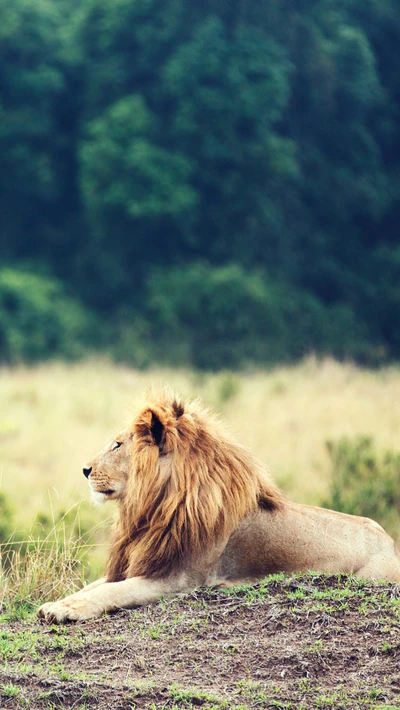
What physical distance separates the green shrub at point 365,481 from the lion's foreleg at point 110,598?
15.6ft

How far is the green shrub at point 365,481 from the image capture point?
31.4 feet

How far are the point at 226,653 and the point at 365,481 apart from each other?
670 cm

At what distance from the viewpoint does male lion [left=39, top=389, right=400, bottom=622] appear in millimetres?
4734

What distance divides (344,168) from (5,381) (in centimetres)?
1298

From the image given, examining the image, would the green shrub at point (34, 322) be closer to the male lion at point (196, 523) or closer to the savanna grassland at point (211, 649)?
the savanna grassland at point (211, 649)

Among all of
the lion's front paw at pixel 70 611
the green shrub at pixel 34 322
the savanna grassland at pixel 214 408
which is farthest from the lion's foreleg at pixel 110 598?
the green shrub at pixel 34 322

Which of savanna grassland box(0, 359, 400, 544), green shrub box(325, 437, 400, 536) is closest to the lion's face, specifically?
savanna grassland box(0, 359, 400, 544)

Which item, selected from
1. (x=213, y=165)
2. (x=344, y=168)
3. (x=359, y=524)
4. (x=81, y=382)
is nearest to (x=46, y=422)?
(x=81, y=382)

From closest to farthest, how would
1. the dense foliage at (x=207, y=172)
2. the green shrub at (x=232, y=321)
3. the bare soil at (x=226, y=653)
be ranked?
1. the bare soil at (x=226, y=653)
2. the green shrub at (x=232, y=321)
3. the dense foliage at (x=207, y=172)

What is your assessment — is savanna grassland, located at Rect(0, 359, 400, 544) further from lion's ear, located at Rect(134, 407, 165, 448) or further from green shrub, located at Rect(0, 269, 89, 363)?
lion's ear, located at Rect(134, 407, 165, 448)

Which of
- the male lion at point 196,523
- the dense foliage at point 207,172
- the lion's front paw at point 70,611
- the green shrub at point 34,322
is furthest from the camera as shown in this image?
the dense foliage at point 207,172

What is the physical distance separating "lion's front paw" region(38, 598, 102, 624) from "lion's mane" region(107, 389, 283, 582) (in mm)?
291

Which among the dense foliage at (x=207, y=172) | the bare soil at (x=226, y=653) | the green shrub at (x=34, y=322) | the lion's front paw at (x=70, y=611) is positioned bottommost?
the bare soil at (x=226, y=653)

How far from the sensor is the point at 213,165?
27641 mm
